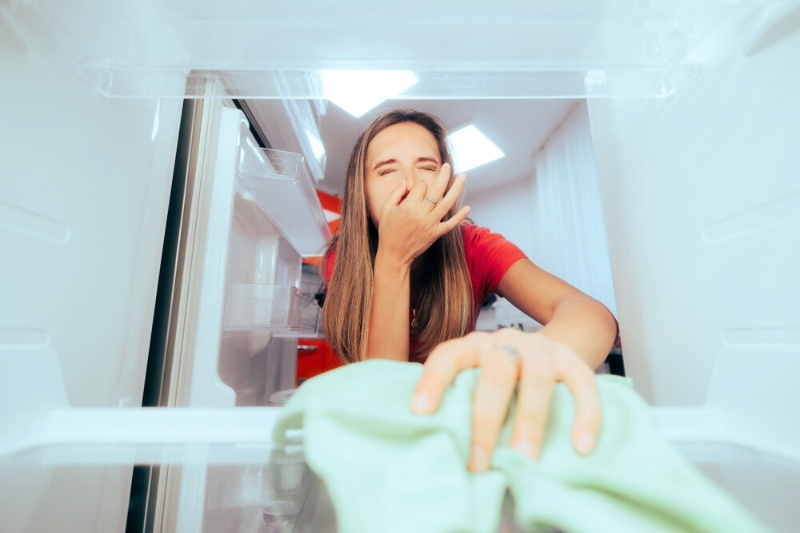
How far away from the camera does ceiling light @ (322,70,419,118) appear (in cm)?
48

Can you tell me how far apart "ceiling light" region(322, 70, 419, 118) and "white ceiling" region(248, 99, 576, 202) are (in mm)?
1591

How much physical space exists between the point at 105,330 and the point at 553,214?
2.36 metres

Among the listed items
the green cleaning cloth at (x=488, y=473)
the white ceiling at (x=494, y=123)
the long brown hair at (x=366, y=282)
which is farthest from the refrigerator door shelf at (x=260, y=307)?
the white ceiling at (x=494, y=123)

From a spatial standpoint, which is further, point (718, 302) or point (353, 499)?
point (718, 302)

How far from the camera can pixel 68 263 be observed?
416mm

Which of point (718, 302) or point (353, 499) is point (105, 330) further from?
point (718, 302)

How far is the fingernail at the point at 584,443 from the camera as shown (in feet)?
0.72

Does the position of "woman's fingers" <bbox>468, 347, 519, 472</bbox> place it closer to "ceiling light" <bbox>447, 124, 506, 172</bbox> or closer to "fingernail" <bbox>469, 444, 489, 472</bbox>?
"fingernail" <bbox>469, 444, 489, 472</bbox>

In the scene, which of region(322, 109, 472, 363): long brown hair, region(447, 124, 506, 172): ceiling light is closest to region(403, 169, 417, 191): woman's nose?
region(322, 109, 472, 363): long brown hair

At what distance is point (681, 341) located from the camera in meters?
0.48

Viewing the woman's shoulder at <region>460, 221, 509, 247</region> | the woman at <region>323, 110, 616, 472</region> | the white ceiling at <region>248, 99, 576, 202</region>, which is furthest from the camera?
the white ceiling at <region>248, 99, 576, 202</region>

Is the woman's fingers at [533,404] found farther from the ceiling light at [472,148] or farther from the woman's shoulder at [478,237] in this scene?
the ceiling light at [472,148]

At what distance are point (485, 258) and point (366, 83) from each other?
628 mm

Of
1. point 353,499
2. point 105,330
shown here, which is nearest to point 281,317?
point 105,330
